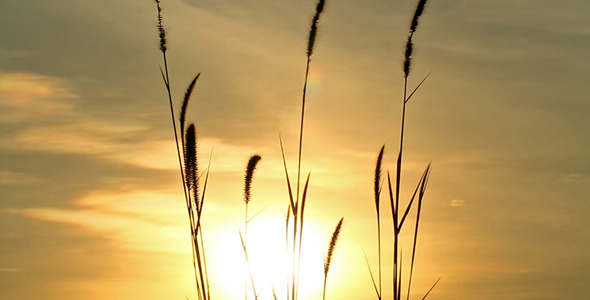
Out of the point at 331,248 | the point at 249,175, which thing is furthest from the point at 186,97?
the point at 331,248

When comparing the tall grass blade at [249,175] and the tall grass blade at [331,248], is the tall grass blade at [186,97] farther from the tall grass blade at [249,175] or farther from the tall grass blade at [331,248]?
the tall grass blade at [331,248]

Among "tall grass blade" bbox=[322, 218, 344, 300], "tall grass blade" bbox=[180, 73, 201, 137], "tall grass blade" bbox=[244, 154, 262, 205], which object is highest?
"tall grass blade" bbox=[180, 73, 201, 137]

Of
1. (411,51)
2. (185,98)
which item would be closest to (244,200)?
(185,98)

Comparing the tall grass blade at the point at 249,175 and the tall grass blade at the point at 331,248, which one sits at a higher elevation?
the tall grass blade at the point at 249,175

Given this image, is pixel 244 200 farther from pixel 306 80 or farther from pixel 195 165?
pixel 306 80

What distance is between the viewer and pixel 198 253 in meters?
3.11

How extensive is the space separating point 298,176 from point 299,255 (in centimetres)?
38

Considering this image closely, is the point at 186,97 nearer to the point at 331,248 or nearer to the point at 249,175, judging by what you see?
the point at 249,175

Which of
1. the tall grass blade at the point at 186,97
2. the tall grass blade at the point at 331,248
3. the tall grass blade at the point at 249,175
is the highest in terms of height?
the tall grass blade at the point at 186,97

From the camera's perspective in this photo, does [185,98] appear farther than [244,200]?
No

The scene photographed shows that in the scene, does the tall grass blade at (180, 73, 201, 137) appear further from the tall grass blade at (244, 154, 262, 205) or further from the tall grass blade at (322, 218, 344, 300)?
the tall grass blade at (322, 218, 344, 300)

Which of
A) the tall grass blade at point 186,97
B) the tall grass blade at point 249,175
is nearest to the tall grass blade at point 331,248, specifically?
the tall grass blade at point 249,175

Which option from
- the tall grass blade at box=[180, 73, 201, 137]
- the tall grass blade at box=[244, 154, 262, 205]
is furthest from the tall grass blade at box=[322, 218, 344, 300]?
the tall grass blade at box=[180, 73, 201, 137]

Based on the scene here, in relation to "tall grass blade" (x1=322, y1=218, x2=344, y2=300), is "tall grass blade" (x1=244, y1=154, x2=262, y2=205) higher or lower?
higher
